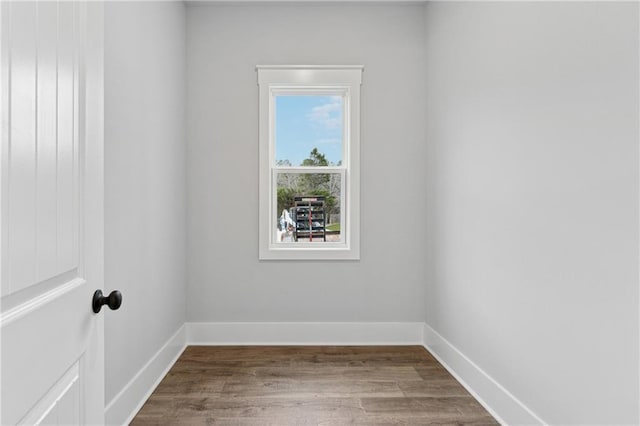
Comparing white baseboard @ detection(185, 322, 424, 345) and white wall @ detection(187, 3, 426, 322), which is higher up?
white wall @ detection(187, 3, 426, 322)

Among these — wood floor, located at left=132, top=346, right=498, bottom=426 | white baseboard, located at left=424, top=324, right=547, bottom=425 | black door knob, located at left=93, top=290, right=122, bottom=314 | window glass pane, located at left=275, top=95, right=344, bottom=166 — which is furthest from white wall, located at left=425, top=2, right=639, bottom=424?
black door knob, located at left=93, top=290, right=122, bottom=314

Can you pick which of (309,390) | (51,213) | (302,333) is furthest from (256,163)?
(51,213)

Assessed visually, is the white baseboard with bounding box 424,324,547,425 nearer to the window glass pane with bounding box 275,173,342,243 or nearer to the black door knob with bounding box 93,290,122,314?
the window glass pane with bounding box 275,173,342,243

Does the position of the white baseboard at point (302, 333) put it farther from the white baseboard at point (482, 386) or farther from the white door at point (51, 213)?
the white door at point (51, 213)

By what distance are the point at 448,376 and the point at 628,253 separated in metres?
1.71

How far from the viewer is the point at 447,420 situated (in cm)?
227

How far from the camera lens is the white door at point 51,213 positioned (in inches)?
27.7

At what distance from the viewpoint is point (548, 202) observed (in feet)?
6.09

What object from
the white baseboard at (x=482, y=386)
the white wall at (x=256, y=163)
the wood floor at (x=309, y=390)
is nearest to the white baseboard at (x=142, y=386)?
the wood floor at (x=309, y=390)

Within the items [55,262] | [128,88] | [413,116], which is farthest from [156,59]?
[55,262]

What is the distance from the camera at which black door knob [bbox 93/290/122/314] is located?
40.5 inches

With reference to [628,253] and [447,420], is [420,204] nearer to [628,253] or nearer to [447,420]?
[447,420]

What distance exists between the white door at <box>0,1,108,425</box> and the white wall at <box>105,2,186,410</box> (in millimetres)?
1062

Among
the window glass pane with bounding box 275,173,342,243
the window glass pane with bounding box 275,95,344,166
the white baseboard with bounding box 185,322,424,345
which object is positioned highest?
the window glass pane with bounding box 275,95,344,166
